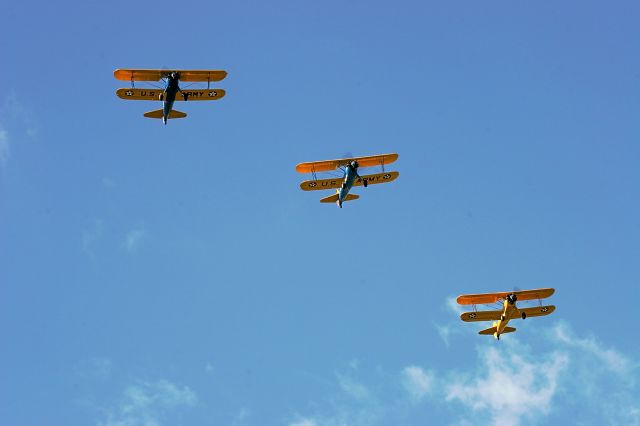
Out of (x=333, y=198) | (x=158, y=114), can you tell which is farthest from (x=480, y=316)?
(x=158, y=114)

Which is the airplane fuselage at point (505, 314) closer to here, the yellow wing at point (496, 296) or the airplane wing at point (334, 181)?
the yellow wing at point (496, 296)

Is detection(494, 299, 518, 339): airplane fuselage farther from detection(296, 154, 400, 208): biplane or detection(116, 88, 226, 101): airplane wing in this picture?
detection(116, 88, 226, 101): airplane wing

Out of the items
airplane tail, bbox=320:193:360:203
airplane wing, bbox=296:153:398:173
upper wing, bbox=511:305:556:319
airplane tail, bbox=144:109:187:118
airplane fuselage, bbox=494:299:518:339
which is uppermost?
airplane tail, bbox=144:109:187:118

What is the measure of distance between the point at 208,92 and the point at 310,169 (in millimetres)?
10033

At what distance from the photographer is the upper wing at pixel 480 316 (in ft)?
293

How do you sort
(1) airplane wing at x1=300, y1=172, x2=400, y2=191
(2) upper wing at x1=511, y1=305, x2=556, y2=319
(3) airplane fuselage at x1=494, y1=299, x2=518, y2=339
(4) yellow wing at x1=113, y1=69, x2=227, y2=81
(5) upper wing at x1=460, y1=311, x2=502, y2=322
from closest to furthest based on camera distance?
1. (4) yellow wing at x1=113, y1=69, x2=227, y2=81
2. (3) airplane fuselage at x1=494, y1=299, x2=518, y2=339
3. (5) upper wing at x1=460, y1=311, x2=502, y2=322
4. (1) airplane wing at x1=300, y1=172, x2=400, y2=191
5. (2) upper wing at x1=511, y1=305, x2=556, y2=319

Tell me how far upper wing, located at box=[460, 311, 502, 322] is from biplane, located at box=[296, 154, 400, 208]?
12.3m

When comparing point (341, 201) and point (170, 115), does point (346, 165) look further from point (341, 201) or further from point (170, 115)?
point (170, 115)

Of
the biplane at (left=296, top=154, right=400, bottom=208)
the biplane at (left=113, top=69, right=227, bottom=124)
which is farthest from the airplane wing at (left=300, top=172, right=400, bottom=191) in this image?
the biplane at (left=113, top=69, right=227, bottom=124)

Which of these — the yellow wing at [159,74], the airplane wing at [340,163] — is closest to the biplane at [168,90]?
the yellow wing at [159,74]

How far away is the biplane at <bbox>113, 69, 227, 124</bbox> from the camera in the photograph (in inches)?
3374

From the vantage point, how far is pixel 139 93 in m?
87.4

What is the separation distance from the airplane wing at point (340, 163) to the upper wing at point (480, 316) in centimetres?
1357

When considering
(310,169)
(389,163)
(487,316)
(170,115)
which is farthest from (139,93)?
(487,316)
